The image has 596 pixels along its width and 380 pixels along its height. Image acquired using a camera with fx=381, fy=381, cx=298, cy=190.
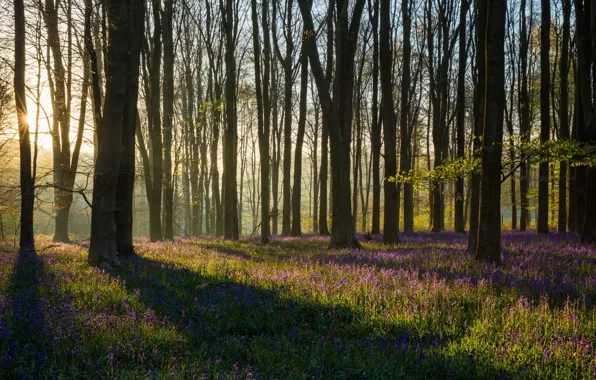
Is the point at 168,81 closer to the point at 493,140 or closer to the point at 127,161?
the point at 127,161

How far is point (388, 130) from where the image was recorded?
14906 millimetres

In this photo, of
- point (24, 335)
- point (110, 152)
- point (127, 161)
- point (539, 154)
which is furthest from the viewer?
point (127, 161)

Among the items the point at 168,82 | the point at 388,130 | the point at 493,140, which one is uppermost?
the point at 168,82

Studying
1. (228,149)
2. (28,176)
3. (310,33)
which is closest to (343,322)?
(310,33)

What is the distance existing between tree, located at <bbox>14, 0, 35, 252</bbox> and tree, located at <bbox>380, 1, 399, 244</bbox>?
11.9 m

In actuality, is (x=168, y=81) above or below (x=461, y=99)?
above

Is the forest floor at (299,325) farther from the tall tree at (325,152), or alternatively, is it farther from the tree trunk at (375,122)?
the tall tree at (325,152)

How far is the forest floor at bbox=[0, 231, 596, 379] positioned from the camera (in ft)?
10.8

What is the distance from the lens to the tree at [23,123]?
12031 mm

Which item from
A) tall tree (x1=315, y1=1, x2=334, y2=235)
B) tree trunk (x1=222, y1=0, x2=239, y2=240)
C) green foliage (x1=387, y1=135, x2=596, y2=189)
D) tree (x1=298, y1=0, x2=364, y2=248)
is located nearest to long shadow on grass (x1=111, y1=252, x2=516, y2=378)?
green foliage (x1=387, y1=135, x2=596, y2=189)

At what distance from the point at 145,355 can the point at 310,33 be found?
11832 millimetres

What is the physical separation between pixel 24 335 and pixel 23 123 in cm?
1094

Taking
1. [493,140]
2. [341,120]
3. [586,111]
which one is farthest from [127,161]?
[586,111]

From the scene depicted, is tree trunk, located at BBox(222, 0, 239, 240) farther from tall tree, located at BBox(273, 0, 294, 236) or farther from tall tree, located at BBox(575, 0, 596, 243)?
tall tree, located at BBox(575, 0, 596, 243)
